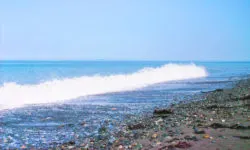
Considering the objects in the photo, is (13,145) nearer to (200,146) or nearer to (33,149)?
(33,149)

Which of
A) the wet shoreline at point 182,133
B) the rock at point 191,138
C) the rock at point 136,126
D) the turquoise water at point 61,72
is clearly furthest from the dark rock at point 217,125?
the turquoise water at point 61,72

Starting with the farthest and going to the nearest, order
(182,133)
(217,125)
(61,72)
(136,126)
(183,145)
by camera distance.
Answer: (61,72) → (136,126) → (217,125) → (182,133) → (183,145)

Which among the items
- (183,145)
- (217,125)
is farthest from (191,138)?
(217,125)

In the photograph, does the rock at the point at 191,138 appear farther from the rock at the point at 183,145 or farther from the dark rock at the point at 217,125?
the dark rock at the point at 217,125

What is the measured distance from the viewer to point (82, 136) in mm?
8984

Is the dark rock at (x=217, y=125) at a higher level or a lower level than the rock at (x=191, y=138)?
higher

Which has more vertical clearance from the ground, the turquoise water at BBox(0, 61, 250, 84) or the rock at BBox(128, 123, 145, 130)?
the rock at BBox(128, 123, 145, 130)

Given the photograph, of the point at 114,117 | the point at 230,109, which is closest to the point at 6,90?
the point at 114,117

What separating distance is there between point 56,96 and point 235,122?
1462cm

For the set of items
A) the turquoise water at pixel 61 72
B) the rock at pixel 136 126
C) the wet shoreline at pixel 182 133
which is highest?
the wet shoreline at pixel 182 133

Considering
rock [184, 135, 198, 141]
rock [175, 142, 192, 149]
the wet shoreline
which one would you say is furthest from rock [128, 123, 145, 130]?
rock [175, 142, 192, 149]

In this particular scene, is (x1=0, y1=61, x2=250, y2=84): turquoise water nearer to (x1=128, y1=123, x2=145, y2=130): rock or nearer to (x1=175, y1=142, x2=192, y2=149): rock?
(x1=128, y1=123, x2=145, y2=130): rock

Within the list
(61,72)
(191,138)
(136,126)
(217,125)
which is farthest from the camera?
(61,72)

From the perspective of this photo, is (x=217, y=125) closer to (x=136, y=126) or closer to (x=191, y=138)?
(x=191, y=138)
